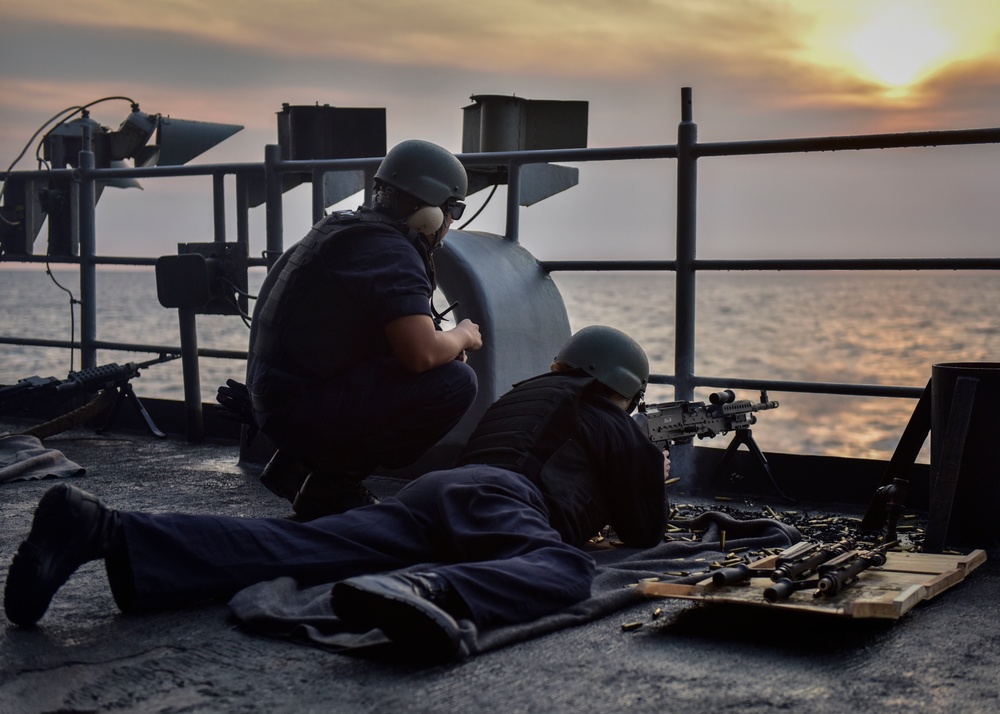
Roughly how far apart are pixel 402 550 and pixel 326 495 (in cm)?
88

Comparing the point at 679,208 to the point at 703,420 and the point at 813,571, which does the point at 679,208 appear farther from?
the point at 813,571

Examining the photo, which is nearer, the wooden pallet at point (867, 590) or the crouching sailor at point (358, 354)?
the wooden pallet at point (867, 590)

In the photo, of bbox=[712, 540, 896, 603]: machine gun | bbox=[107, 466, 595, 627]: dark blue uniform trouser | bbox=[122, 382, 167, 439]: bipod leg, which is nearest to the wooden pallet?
bbox=[712, 540, 896, 603]: machine gun

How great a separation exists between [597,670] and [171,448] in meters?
3.83

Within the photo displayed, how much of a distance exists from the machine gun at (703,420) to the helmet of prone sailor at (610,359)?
1.01ft

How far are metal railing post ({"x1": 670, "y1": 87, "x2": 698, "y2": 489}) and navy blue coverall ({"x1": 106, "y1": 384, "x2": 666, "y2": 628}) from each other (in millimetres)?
1700

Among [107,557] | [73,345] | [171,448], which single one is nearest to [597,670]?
[107,557]

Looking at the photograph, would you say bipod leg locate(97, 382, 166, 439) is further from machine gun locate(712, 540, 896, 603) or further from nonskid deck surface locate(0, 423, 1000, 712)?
machine gun locate(712, 540, 896, 603)

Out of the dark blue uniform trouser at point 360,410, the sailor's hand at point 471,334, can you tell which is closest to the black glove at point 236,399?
the dark blue uniform trouser at point 360,410

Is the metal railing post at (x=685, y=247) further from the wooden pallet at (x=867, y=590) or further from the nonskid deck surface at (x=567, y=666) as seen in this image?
the nonskid deck surface at (x=567, y=666)

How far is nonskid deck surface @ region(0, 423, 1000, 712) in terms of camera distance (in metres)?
2.12

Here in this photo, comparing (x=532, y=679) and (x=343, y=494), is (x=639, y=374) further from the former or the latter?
(x=532, y=679)

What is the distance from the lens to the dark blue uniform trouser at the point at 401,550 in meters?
2.55

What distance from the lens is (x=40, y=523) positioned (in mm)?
2523
